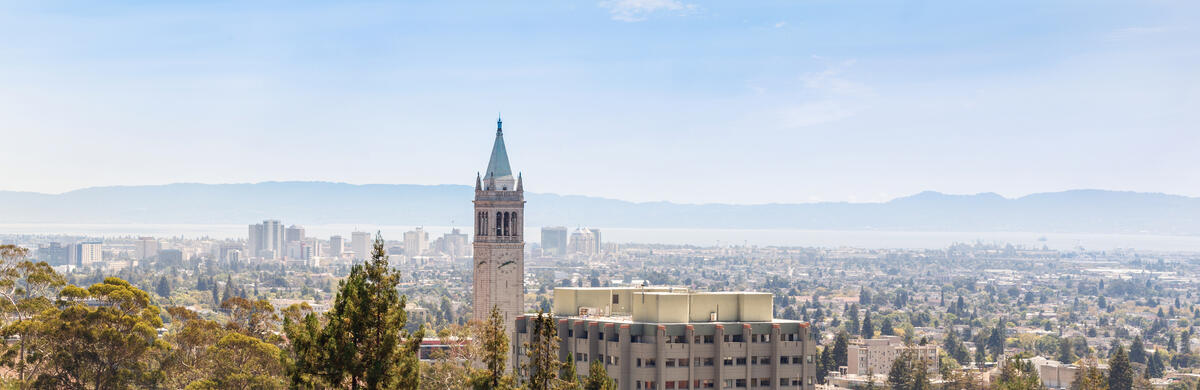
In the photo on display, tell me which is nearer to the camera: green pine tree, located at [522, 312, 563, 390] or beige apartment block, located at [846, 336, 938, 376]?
green pine tree, located at [522, 312, 563, 390]

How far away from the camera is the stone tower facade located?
97.6m

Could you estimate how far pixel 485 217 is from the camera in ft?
327

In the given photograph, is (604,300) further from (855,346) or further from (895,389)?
(855,346)

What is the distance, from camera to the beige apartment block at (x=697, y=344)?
6719 cm

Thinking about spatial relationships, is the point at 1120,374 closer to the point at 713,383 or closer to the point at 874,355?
the point at 874,355

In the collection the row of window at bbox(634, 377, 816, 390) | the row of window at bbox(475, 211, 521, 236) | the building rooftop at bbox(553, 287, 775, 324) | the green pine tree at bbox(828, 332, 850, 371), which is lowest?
the green pine tree at bbox(828, 332, 850, 371)

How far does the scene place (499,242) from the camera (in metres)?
98.8

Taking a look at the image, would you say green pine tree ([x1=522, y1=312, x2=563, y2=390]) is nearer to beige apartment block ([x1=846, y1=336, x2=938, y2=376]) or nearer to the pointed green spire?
the pointed green spire

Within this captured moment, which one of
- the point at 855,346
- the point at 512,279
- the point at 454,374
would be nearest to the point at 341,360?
the point at 454,374

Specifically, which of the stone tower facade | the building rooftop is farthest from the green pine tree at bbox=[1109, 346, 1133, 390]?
the building rooftop

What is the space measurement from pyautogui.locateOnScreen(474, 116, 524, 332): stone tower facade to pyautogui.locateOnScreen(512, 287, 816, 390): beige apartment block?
26.3m

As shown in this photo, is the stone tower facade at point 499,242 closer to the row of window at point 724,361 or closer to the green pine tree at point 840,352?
the row of window at point 724,361

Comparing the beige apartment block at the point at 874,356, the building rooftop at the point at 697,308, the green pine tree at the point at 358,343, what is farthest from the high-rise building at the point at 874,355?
the green pine tree at the point at 358,343

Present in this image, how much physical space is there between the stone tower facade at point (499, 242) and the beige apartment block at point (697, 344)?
26273 mm
